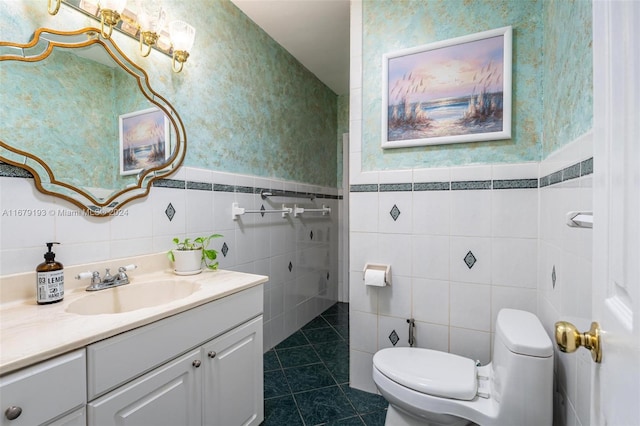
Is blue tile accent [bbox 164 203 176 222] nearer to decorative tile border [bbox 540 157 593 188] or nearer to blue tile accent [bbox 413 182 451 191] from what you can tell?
blue tile accent [bbox 413 182 451 191]

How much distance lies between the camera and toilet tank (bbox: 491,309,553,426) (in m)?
1.06

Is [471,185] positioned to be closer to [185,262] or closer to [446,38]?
[446,38]

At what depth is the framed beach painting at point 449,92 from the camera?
1569 millimetres

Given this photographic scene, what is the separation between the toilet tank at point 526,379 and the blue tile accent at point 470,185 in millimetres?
761

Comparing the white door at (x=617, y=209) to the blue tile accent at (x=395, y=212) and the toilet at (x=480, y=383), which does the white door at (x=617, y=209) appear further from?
the blue tile accent at (x=395, y=212)

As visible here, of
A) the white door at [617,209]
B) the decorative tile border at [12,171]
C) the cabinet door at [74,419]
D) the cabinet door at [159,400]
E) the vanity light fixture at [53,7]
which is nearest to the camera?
the white door at [617,209]

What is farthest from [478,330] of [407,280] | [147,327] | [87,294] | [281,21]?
[281,21]

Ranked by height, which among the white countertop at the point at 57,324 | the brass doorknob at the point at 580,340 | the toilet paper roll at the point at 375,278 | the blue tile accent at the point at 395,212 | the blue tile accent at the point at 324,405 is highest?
the blue tile accent at the point at 395,212

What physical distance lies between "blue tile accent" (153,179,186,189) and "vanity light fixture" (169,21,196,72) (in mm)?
623

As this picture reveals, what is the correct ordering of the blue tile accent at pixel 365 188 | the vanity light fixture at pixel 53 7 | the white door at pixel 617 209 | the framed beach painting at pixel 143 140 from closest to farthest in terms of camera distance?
the white door at pixel 617 209 < the vanity light fixture at pixel 53 7 < the framed beach painting at pixel 143 140 < the blue tile accent at pixel 365 188

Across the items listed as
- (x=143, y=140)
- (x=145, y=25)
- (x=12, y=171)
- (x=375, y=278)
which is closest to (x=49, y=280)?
(x=12, y=171)

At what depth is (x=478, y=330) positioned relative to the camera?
64.3 inches

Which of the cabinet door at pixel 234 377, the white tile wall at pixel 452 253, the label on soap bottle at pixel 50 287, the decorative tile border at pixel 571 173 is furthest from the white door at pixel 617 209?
the label on soap bottle at pixel 50 287

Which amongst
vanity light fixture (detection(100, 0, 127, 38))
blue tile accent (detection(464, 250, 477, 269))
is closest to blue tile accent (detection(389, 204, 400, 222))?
blue tile accent (detection(464, 250, 477, 269))
